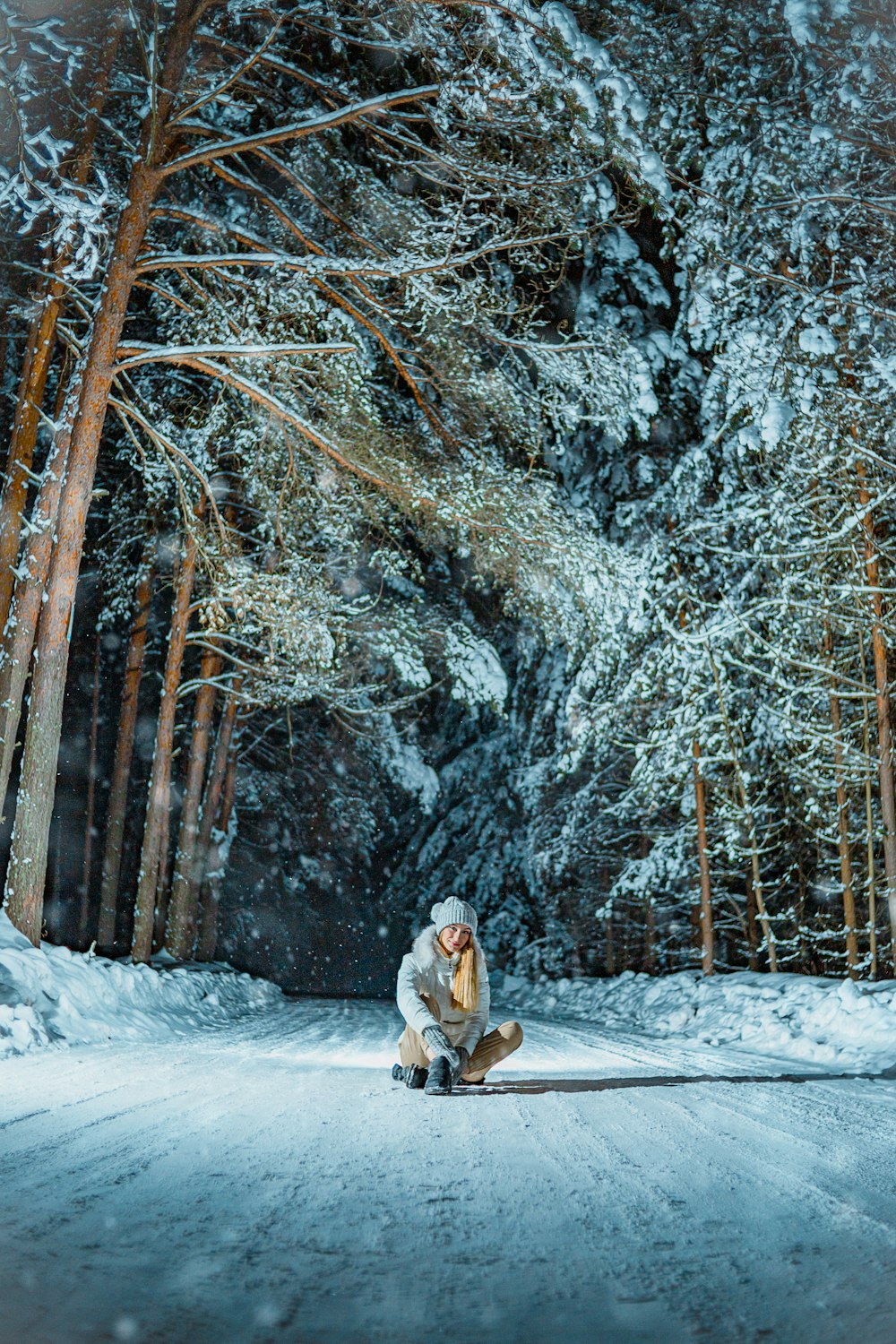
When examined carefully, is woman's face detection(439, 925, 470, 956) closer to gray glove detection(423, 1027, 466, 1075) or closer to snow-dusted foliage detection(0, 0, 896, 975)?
gray glove detection(423, 1027, 466, 1075)

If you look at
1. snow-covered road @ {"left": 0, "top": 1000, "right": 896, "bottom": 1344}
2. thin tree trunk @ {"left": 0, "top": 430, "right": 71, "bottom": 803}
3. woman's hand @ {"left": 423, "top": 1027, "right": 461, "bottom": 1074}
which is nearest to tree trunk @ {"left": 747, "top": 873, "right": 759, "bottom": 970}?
thin tree trunk @ {"left": 0, "top": 430, "right": 71, "bottom": 803}

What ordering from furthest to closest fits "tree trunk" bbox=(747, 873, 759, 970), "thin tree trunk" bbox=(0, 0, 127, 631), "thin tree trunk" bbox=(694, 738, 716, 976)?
"tree trunk" bbox=(747, 873, 759, 970), "thin tree trunk" bbox=(694, 738, 716, 976), "thin tree trunk" bbox=(0, 0, 127, 631)

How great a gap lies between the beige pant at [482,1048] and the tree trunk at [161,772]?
1049 cm

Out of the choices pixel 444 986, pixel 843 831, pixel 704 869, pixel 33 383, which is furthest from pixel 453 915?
pixel 704 869

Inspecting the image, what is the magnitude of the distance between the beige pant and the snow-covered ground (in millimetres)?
196

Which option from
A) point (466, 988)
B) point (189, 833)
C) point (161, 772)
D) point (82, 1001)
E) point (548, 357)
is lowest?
point (82, 1001)

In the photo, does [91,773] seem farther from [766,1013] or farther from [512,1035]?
[512,1035]

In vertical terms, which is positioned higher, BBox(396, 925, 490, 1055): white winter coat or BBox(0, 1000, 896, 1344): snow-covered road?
BBox(396, 925, 490, 1055): white winter coat

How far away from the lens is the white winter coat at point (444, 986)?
6.02 metres

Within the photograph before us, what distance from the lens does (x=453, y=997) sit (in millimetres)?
6121

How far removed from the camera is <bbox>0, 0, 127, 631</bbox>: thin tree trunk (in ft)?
37.1

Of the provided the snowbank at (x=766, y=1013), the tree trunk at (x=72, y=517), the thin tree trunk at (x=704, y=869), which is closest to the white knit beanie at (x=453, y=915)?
the snowbank at (x=766, y=1013)

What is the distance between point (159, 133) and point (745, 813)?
12.2 metres

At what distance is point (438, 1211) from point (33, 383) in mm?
11295
